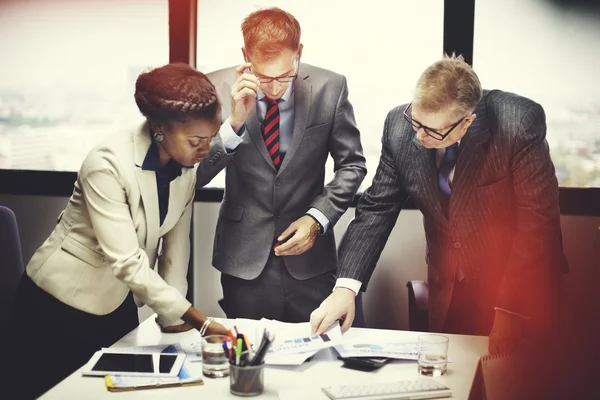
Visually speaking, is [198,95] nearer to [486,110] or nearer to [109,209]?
[109,209]

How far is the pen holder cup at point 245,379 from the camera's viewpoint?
179 centimetres

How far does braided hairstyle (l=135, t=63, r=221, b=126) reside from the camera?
217 centimetres

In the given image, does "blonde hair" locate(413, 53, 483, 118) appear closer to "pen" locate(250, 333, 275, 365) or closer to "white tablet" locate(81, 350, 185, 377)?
"pen" locate(250, 333, 275, 365)

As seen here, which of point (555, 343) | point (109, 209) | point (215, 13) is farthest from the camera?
point (215, 13)

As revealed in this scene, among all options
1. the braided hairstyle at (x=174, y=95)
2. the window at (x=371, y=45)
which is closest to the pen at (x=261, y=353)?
the braided hairstyle at (x=174, y=95)

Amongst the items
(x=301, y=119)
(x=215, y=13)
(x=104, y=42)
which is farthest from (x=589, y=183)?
(x=104, y=42)

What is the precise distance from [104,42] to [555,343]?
362 cm

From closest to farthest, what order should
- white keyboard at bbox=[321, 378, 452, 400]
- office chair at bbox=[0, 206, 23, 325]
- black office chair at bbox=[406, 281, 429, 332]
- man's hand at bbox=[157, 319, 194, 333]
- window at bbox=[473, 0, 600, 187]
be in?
white keyboard at bbox=[321, 378, 452, 400] < man's hand at bbox=[157, 319, 194, 333] < office chair at bbox=[0, 206, 23, 325] < black office chair at bbox=[406, 281, 429, 332] < window at bbox=[473, 0, 600, 187]

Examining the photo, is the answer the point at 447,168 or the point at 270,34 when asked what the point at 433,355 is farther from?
the point at 270,34

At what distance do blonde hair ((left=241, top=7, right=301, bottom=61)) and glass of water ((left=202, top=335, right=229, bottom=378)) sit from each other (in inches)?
41.5

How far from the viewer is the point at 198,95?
2.18 meters

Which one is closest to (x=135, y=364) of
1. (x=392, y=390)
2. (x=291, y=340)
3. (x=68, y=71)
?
(x=291, y=340)

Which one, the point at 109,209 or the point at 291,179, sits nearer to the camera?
the point at 109,209

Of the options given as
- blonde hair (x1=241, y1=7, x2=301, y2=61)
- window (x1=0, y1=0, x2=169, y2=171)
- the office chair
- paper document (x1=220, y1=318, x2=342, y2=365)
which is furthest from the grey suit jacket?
window (x1=0, y1=0, x2=169, y2=171)
